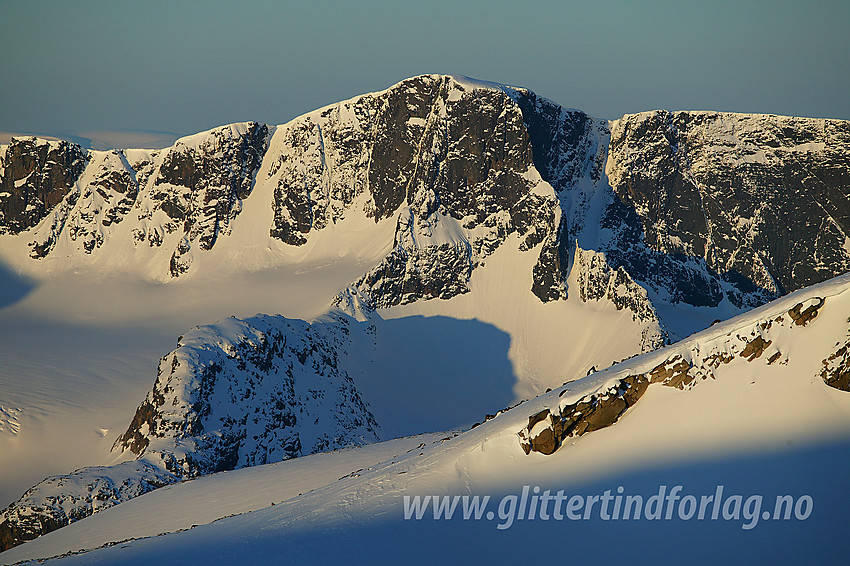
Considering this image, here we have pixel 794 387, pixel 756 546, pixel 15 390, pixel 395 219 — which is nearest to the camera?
pixel 756 546

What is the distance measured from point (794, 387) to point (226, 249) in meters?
148

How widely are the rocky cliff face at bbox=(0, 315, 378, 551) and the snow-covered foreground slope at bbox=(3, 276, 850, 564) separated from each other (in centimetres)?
3486

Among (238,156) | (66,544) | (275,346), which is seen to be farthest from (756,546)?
(238,156)

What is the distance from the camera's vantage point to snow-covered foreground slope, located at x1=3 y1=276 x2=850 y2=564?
27406mm

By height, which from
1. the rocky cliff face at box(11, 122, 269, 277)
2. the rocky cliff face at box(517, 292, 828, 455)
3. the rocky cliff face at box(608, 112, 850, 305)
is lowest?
the rocky cliff face at box(608, 112, 850, 305)

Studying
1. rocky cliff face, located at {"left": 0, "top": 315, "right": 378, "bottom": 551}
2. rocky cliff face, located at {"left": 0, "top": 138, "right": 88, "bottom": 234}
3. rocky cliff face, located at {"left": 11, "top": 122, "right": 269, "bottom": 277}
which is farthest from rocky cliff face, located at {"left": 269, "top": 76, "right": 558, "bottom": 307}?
rocky cliff face, located at {"left": 0, "top": 138, "right": 88, "bottom": 234}

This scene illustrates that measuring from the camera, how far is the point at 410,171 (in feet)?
506

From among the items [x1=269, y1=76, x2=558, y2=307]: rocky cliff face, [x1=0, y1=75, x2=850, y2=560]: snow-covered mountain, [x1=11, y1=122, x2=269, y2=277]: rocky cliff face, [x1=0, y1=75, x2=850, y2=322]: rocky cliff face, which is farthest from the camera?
[x1=11, y1=122, x2=269, y2=277]: rocky cliff face

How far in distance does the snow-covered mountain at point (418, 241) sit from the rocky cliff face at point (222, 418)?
0.55m

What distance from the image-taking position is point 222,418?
89.4 m

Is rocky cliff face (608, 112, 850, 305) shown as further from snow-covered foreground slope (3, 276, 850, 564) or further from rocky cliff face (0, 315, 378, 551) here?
snow-covered foreground slope (3, 276, 850, 564)

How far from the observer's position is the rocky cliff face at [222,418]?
2697 inches

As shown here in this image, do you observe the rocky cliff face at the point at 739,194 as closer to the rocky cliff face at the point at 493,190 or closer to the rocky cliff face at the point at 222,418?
the rocky cliff face at the point at 493,190

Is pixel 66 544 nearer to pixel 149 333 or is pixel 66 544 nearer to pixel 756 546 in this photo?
pixel 756 546
